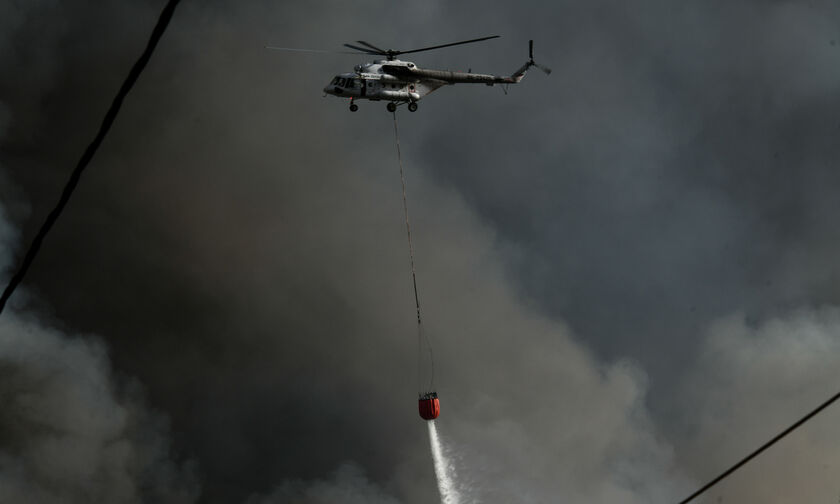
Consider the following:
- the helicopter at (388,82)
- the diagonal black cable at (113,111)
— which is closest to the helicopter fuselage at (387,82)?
the helicopter at (388,82)

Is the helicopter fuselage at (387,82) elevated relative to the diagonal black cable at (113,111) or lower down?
elevated

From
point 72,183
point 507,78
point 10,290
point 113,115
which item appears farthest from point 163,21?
point 507,78

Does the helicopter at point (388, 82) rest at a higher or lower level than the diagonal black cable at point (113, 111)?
higher

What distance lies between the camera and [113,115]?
12.6 m

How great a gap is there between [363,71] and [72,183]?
6821cm

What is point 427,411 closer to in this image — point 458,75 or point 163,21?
point 458,75

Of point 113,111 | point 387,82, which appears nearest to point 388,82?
point 387,82

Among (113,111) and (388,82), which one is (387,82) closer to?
(388,82)

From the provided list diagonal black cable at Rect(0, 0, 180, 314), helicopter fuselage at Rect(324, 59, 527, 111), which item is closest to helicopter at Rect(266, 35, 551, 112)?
helicopter fuselage at Rect(324, 59, 527, 111)

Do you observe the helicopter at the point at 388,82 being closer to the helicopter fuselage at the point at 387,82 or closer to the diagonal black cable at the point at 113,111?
the helicopter fuselage at the point at 387,82

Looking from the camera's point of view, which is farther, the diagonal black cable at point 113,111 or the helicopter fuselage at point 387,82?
the helicopter fuselage at point 387,82

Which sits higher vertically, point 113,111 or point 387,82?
point 387,82

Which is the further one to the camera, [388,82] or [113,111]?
[388,82]

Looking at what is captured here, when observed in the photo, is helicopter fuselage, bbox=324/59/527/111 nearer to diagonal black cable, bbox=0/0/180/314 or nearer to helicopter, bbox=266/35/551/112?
helicopter, bbox=266/35/551/112
